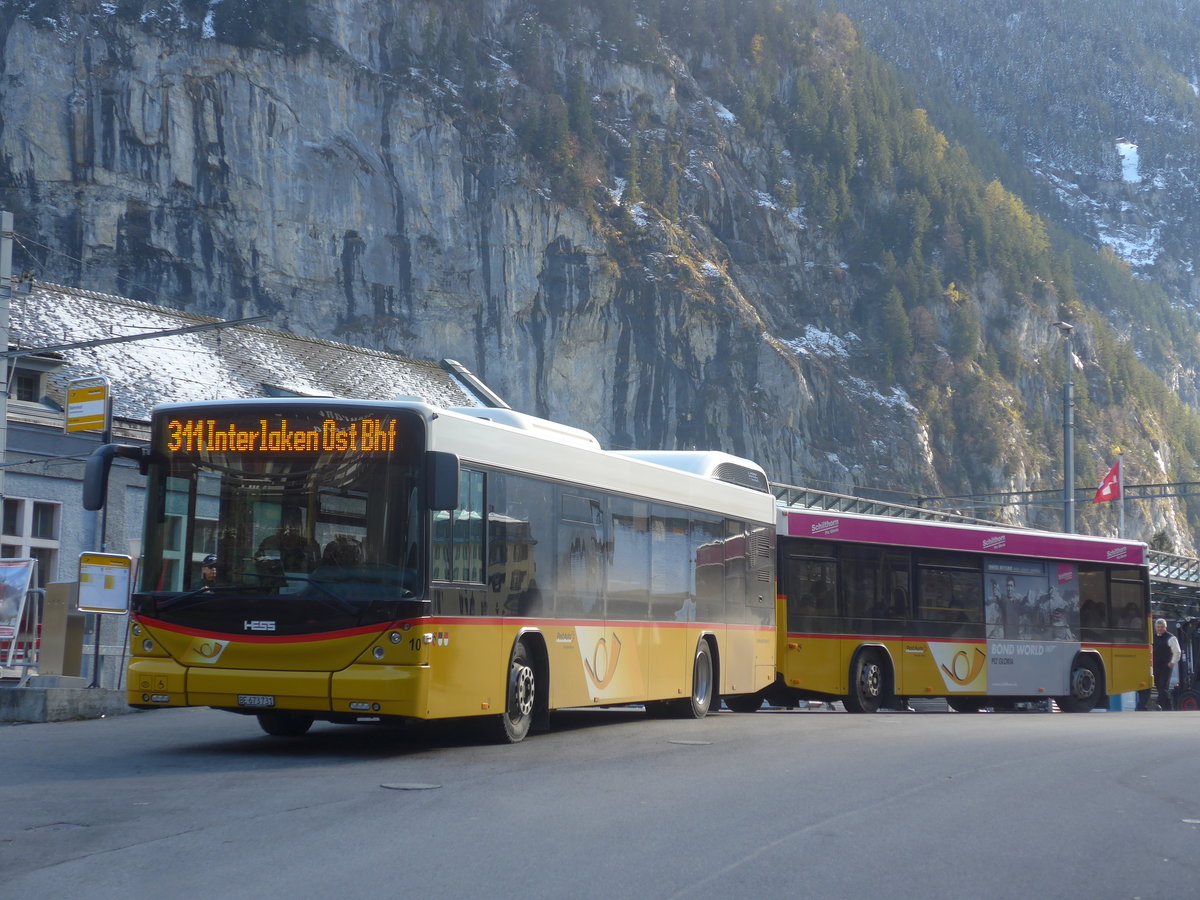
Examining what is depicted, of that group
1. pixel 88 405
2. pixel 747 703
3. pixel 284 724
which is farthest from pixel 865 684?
pixel 88 405

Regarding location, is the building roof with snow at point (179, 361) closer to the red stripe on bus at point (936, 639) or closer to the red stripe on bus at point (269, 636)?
the red stripe on bus at point (936, 639)

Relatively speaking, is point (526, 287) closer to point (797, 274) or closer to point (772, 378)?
point (772, 378)

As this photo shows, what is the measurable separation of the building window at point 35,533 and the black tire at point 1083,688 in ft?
55.3

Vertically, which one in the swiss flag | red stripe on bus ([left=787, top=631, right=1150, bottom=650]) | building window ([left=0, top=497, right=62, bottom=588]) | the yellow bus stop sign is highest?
the swiss flag

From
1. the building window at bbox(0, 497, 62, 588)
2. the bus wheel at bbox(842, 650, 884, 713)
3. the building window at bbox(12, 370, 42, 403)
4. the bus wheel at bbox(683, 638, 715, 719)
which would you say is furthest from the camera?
the building window at bbox(12, 370, 42, 403)

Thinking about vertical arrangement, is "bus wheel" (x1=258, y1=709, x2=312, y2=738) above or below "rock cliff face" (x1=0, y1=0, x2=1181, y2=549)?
below

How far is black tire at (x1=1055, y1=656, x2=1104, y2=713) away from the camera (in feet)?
75.7

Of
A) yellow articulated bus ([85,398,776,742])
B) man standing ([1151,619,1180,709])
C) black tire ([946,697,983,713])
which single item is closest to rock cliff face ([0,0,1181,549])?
man standing ([1151,619,1180,709])

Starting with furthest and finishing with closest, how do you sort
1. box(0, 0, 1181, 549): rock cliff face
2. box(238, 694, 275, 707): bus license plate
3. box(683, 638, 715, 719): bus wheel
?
box(0, 0, 1181, 549): rock cliff face < box(683, 638, 715, 719): bus wheel < box(238, 694, 275, 707): bus license plate

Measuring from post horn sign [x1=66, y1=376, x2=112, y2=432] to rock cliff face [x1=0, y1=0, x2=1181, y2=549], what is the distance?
69427 millimetres

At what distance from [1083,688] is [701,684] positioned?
9.59 meters

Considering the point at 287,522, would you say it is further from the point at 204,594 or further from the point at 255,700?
the point at 255,700

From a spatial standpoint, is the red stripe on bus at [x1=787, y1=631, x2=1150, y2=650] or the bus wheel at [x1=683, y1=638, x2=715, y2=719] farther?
the red stripe on bus at [x1=787, y1=631, x2=1150, y2=650]

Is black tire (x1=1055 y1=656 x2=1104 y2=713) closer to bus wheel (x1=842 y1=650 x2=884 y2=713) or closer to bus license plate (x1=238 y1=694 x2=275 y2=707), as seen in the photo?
bus wheel (x1=842 y1=650 x2=884 y2=713)
